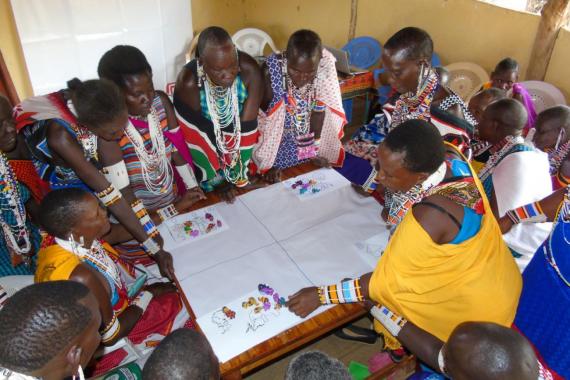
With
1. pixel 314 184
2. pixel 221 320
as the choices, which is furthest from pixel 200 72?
pixel 221 320

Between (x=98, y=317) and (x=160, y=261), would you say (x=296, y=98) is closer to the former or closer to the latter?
(x=160, y=261)

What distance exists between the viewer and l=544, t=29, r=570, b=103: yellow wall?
13.9ft

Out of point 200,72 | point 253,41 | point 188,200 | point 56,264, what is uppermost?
point 200,72

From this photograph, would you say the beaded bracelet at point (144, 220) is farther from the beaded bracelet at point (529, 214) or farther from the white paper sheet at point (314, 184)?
the beaded bracelet at point (529, 214)

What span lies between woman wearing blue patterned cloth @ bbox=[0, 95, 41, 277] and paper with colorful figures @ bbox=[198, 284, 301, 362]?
4.70ft

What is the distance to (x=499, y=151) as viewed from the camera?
8.71ft

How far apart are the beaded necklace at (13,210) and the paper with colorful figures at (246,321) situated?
143 cm

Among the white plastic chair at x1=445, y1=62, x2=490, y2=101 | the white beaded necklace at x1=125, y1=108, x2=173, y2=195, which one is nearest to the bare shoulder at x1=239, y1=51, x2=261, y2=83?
the white beaded necklace at x1=125, y1=108, x2=173, y2=195

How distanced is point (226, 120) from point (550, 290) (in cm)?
206

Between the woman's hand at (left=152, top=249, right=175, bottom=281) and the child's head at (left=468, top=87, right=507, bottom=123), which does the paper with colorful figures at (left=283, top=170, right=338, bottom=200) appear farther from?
the child's head at (left=468, top=87, right=507, bottom=123)

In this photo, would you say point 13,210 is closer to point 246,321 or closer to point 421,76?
point 246,321

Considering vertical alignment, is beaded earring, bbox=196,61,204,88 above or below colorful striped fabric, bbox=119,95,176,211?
above

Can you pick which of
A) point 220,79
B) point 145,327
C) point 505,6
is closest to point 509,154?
point 220,79

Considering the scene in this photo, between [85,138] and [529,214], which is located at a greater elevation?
[85,138]
